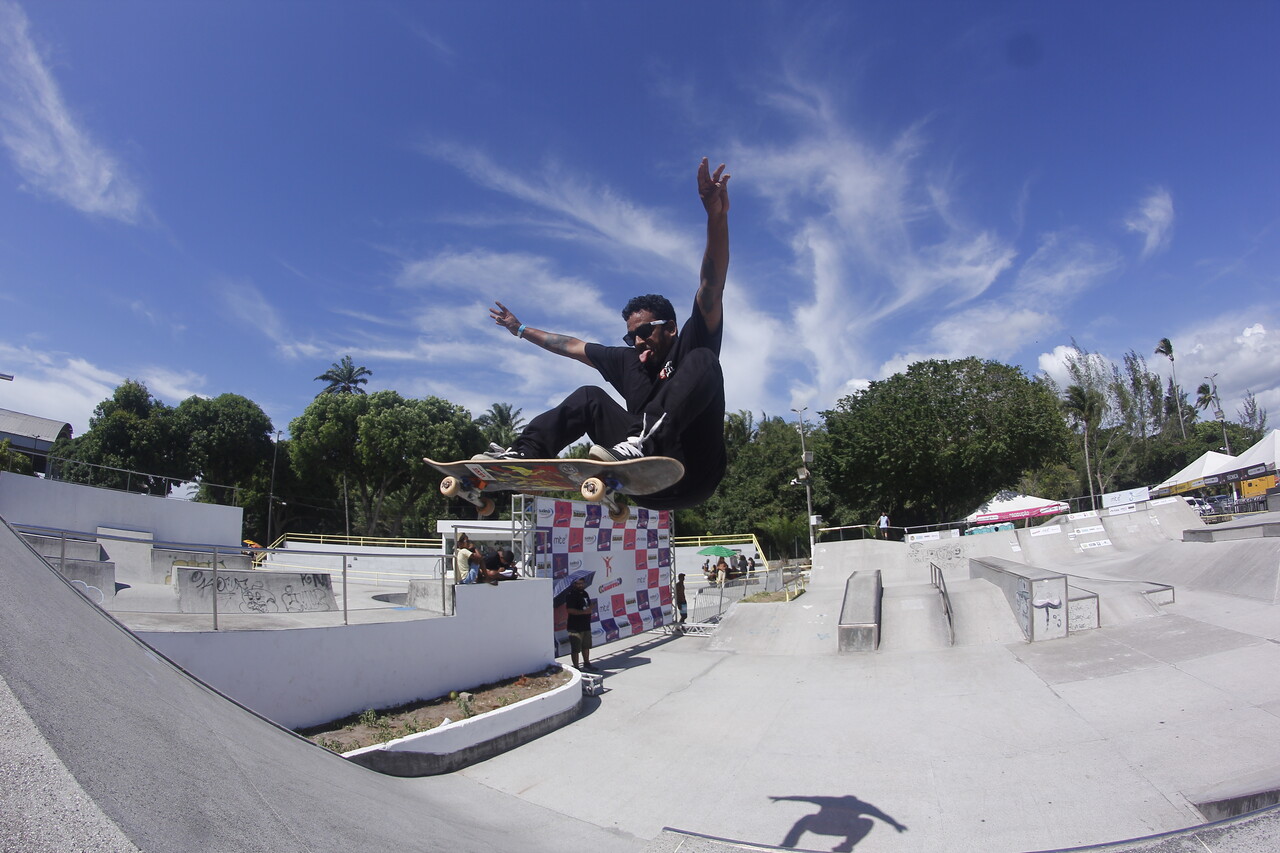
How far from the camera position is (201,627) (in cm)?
757

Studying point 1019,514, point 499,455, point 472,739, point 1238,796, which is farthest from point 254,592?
point 1019,514

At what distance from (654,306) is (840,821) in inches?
216

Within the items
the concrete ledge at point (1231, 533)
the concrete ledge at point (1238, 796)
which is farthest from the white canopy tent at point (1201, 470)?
the concrete ledge at point (1238, 796)

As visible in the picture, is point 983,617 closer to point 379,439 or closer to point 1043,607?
point 1043,607

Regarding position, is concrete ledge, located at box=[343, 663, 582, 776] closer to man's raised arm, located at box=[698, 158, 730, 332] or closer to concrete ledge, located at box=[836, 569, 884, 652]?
concrete ledge, located at box=[836, 569, 884, 652]

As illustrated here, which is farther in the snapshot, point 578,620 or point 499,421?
point 499,421

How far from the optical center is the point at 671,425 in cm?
414

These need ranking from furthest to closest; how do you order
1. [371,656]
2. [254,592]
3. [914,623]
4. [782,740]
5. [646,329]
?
[914,623]
[254,592]
[371,656]
[782,740]
[646,329]

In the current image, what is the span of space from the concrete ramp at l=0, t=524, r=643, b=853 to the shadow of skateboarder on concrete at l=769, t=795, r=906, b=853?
2861 millimetres

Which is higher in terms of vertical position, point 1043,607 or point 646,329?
point 646,329

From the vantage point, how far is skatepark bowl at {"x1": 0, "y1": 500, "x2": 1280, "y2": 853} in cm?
254

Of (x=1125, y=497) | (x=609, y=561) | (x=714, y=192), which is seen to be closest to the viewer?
(x=714, y=192)

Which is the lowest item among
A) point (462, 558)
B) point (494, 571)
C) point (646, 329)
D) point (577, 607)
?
point (577, 607)

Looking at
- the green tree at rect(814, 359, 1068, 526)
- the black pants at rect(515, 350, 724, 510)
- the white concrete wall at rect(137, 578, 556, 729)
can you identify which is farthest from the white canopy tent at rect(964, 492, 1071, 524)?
the black pants at rect(515, 350, 724, 510)
